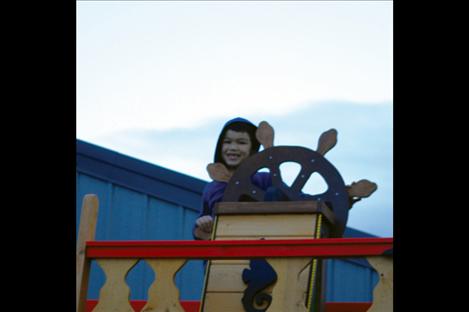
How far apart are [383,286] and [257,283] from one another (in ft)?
3.25

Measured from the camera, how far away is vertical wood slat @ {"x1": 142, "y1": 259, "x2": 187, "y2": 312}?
12.4ft

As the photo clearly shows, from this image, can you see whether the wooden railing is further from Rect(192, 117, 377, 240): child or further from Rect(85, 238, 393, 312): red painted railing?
Rect(192, 117, 377, 240): child

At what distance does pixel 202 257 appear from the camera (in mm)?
3725

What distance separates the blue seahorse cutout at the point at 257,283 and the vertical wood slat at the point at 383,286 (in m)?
0.88

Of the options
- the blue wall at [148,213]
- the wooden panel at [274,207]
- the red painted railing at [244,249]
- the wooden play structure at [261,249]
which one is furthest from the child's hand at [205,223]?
the blue wall at [148,213]

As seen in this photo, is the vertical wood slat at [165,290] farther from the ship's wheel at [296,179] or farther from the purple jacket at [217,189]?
the purple jacket at [217,189]

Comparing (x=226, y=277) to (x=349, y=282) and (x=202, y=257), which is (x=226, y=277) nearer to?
(x=202, y=257)

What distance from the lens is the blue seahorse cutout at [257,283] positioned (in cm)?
433

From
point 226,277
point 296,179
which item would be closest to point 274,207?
point 296,179
